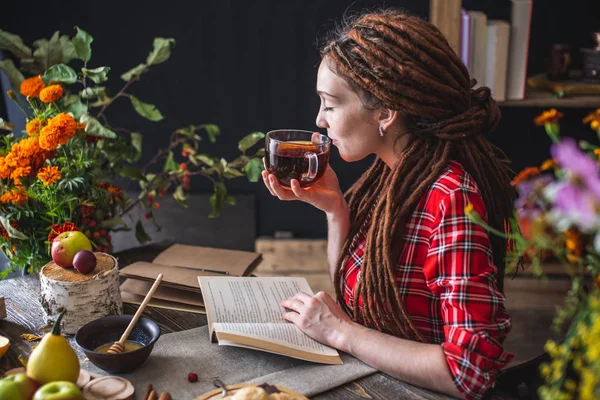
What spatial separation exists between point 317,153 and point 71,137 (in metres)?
0.61

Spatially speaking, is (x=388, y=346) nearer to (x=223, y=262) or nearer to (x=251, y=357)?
(x=251, y=357)

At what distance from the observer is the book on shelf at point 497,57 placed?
7.75 ft

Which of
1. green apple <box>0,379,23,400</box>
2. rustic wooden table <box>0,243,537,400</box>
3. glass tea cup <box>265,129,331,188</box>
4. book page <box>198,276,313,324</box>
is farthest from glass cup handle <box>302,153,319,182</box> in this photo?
green apple <box>0,379,23,400</box>

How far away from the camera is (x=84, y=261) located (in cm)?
123

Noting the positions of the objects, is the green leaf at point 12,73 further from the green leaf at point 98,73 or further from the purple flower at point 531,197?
the purple flower at point 531,197

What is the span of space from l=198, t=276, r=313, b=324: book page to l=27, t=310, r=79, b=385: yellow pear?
331mm

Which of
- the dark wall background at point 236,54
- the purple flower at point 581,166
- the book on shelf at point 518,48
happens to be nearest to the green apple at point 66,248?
the purple flower at point 581,166

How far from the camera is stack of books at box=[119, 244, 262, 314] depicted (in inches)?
55.8

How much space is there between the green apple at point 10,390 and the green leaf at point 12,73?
1.16 metres

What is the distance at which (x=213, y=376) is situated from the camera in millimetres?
1105

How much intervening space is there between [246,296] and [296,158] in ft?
1.06

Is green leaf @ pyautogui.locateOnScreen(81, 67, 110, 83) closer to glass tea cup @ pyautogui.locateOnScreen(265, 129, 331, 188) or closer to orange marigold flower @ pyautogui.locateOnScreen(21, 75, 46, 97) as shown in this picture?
orange marigold flower @ pyautogui.locateOnScreen(21, 75, 46, 97)

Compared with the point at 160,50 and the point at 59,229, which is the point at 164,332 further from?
the point at 160,50

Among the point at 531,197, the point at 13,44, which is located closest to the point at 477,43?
the point at 13,44
